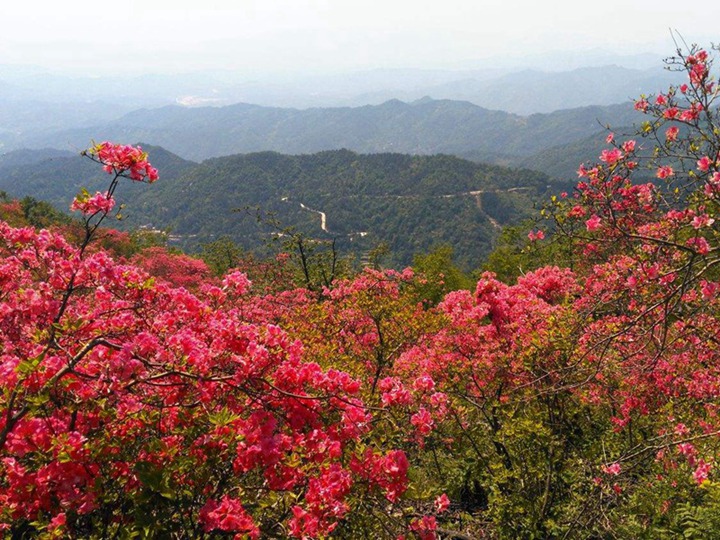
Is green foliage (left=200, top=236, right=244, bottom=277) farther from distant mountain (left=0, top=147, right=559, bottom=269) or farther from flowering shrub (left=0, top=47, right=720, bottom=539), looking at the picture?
distant mountain (left=0, top=147, right=559, bottom=269)

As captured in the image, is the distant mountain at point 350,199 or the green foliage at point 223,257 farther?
the distant mountain at point 350,199

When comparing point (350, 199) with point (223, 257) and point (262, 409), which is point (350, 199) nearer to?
point (223, 257)

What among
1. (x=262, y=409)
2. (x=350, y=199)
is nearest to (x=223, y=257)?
(x=262, y=409)

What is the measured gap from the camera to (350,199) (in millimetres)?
146625

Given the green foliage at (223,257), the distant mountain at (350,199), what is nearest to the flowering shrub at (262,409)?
the green foliage at (223,257)

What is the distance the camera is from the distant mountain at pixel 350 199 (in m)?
120

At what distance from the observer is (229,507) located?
3193 mm

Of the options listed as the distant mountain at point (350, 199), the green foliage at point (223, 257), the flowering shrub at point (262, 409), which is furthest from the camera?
the distant mountain at point (350, 199)

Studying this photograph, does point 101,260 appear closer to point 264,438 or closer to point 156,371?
point 156,371

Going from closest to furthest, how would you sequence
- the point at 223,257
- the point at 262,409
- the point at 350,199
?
the point at 262,409 < the point at 223,257 < the point at 350,199

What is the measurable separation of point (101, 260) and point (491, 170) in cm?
15963

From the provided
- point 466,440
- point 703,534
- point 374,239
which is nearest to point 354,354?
point 466,440

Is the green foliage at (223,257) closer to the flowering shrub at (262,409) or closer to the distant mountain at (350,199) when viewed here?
the flowering shrub at (262,409)

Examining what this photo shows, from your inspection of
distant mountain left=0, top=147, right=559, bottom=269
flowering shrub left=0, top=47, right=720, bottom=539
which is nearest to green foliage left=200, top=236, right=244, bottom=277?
flowering shrub left=0, top=47, right=720, bottom=539
